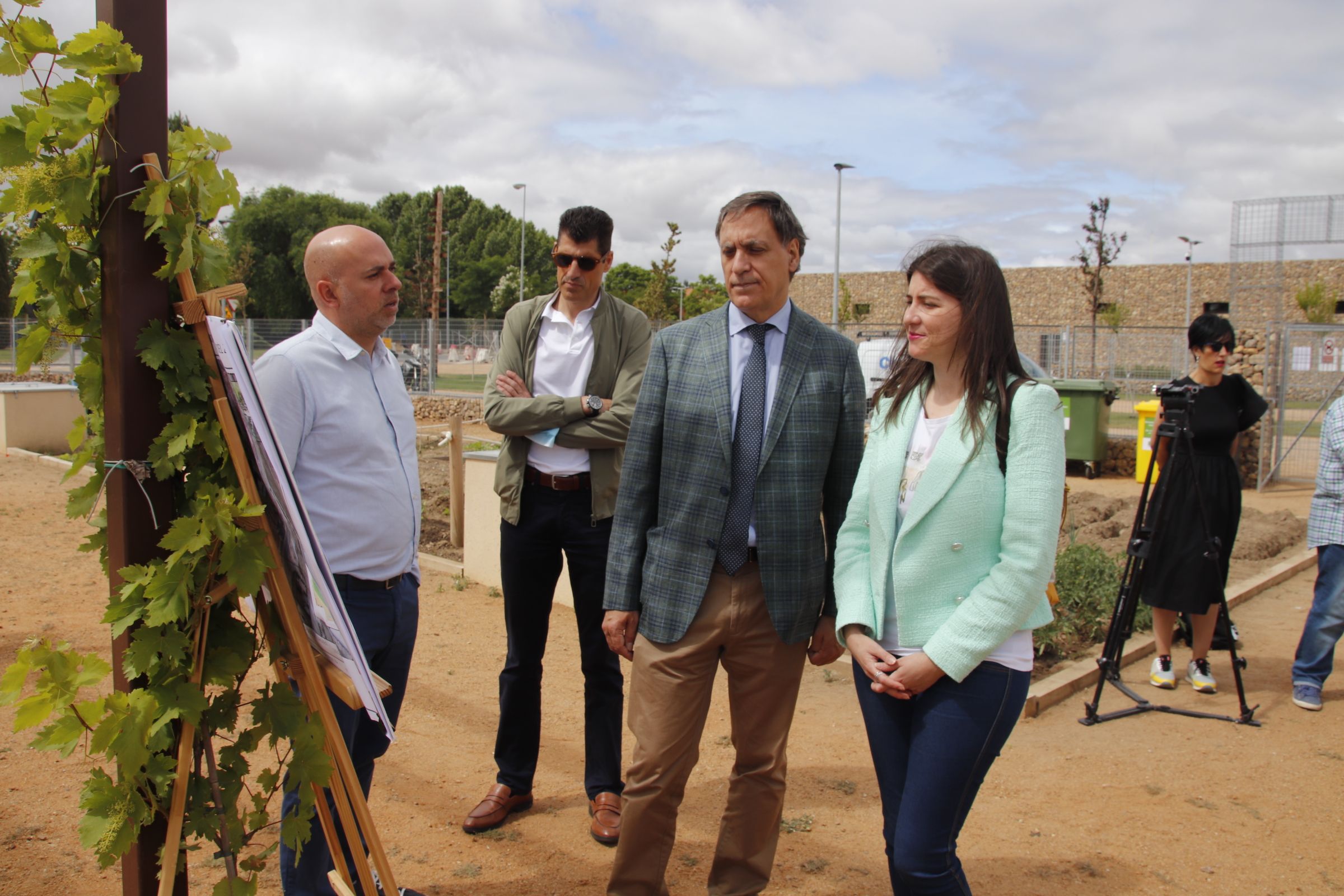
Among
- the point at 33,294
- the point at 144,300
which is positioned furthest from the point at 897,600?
the point at 33,294

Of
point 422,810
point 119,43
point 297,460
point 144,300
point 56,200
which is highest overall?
point 119,43

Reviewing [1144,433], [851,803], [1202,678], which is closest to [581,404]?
[851,803]

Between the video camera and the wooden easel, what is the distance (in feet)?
14.2

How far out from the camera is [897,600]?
7.97ft

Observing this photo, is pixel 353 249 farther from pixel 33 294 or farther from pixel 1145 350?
pixel 1145 350

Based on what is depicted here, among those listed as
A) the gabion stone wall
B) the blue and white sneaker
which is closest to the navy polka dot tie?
the blue and white sneaker

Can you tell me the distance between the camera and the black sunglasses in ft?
12.2

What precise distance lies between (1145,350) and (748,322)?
836 inches

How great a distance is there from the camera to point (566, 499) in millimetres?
3662

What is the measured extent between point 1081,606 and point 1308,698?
1447 mm

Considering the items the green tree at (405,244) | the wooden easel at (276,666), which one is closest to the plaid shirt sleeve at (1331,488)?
the wooden easel at (276,666)

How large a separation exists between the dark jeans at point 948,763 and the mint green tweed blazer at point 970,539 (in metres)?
0.09

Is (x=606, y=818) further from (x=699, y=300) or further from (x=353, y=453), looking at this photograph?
(x=699, y=300)

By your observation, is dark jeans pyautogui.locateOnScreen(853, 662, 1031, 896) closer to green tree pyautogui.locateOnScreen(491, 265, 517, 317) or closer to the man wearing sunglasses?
the man wearing sunglasses
